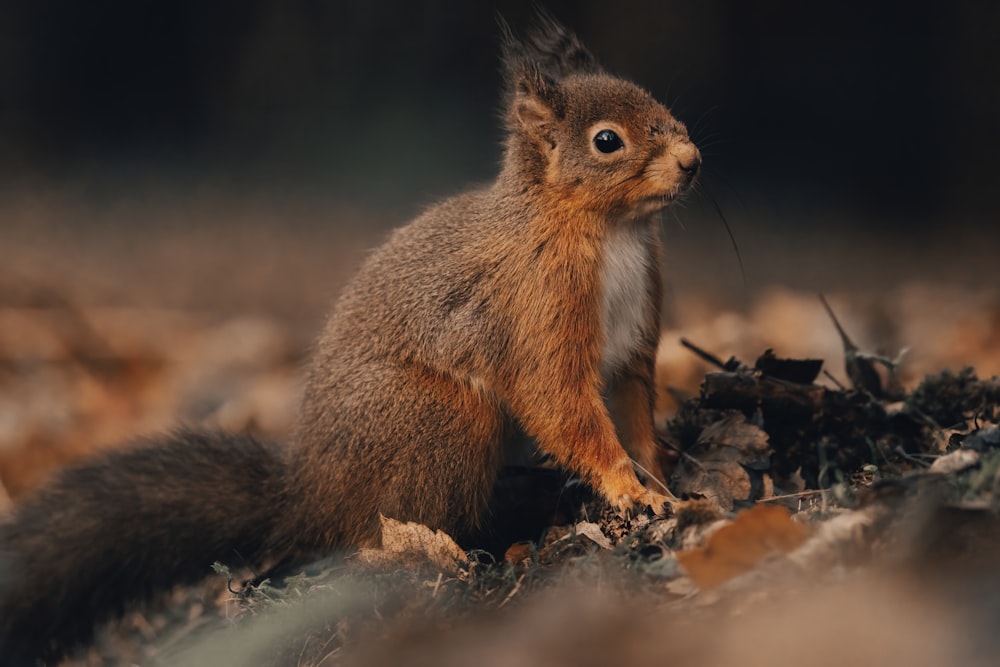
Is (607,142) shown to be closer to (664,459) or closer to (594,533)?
(664,459)

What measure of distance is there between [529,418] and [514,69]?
3.71ft

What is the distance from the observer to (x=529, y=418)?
3016 millimetres

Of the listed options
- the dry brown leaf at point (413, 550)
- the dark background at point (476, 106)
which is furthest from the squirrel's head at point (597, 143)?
the dark background at point (476, 106)

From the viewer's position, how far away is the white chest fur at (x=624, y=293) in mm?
3055

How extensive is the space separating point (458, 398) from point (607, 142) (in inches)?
34.5

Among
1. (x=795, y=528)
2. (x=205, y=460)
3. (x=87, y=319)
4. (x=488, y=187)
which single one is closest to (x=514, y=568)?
(x=795, y=528)

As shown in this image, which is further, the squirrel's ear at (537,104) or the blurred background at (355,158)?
the blurred background at (355,158)

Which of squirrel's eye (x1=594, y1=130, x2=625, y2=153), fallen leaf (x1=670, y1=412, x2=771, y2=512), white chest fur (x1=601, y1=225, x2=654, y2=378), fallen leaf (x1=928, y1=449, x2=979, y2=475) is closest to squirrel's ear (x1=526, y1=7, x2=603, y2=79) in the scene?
squirrel's eye (x1=594, y1=130, x2=625, y2=153)

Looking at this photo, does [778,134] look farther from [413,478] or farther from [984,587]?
[984,587]

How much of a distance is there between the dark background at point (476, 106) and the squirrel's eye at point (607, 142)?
2.71 metres

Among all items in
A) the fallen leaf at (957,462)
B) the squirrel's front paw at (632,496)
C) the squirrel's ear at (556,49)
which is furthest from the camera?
the squirrel's ear at (556,49)

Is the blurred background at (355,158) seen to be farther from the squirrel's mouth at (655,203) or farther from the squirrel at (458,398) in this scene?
the squirrel's mouth at (655,203)

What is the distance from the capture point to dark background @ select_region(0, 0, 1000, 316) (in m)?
5.86

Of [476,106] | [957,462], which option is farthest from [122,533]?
[476,106]
